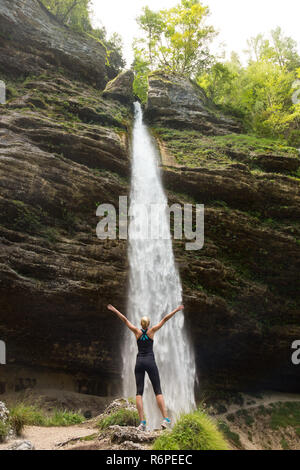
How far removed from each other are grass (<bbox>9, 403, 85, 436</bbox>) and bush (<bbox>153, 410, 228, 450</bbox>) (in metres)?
3.09

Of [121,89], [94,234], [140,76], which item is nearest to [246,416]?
[94,234]

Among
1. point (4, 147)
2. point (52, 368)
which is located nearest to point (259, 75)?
point (4, 147)

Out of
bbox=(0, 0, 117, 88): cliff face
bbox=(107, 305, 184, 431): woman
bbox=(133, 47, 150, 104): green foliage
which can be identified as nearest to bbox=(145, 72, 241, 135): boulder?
bbox=(0, 0, 117, 88): cliff face

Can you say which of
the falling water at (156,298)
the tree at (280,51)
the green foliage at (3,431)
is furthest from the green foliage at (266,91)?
the green foliage at (3,431)

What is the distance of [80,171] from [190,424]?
977 cm

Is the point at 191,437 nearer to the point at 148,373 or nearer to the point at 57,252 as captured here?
the point at 148,373

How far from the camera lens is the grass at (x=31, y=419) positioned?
18.0ft

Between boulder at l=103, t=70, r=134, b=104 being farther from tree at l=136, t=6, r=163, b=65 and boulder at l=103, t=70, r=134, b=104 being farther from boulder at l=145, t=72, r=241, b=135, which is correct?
tree at l=136, t=6, r=163, b=65

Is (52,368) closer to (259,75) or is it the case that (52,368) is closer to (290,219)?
(290,219)

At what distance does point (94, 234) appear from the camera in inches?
438

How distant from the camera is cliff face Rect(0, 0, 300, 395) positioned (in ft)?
33.1

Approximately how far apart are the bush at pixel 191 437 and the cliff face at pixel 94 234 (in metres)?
6.67

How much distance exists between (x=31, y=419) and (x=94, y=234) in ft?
20.4

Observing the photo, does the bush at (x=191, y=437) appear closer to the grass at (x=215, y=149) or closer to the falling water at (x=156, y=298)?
the falling water at (x=156, y=298)
